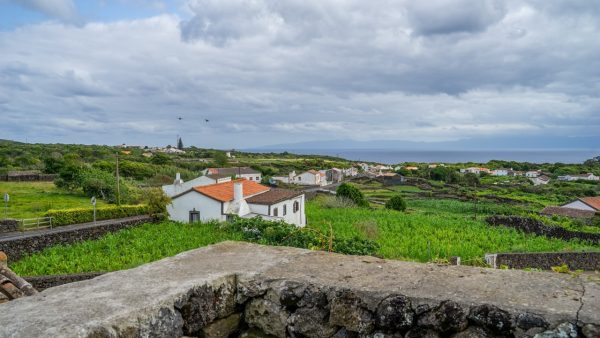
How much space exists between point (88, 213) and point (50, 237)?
19.6 ft

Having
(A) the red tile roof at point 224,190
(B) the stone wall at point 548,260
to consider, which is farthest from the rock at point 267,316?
(A) the red tile roof at point 224,190

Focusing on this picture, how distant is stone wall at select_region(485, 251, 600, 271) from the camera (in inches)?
902

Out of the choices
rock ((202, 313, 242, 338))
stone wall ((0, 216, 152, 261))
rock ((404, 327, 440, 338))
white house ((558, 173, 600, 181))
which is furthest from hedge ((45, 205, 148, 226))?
white house ((558, 173, 600, 181))

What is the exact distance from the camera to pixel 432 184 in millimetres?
87500

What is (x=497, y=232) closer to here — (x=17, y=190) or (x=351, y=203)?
(x=351, y=203)

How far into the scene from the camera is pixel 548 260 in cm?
2389

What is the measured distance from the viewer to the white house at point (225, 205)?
29531mm

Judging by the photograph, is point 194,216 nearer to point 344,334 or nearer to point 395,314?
point 344,334

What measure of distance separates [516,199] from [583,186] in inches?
920

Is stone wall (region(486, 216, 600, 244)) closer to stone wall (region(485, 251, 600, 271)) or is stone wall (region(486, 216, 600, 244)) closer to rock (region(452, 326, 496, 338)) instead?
stone wall (region(485, 251, 600, 271))

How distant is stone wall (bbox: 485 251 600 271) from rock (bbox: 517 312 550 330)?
21.7m

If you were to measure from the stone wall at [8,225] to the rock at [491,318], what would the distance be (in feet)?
98.1

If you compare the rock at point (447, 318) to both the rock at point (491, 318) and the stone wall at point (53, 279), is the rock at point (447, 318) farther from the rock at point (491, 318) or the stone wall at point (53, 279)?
the stone wall at point (53, 279)

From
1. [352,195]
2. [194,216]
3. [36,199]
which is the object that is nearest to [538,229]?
[352,195]
